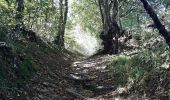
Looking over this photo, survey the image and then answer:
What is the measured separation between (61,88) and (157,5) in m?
22.1

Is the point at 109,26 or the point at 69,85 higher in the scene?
the point at 109,26

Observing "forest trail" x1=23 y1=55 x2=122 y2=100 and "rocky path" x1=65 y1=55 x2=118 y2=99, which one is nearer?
"forest trail" x1=23 y1=55 x2=122 y2=100

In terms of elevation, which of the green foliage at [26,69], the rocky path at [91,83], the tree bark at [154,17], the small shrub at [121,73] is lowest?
the rocky path at [91,83]

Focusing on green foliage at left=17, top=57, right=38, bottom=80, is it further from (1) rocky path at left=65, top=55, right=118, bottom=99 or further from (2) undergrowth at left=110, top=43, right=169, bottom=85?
(2) undergrowth at left=110, top=43, right=169, bottom=85

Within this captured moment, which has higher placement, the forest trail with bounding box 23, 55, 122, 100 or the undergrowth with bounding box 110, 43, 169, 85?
the undergrowth with bounding box 110, 43, 169, 85

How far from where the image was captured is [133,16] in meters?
38.8

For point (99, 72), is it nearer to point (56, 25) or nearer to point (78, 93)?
point (78, 93)

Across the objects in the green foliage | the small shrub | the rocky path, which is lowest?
the rocky path

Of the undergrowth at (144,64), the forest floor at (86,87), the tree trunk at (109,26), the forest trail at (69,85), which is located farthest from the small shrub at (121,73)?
the tree trunk at (109,26)

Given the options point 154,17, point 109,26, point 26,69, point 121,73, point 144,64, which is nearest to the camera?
point 154,17

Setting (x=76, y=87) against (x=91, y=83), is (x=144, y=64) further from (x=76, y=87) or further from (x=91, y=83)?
(x=76, y=87)

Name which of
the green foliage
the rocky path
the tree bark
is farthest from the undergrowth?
the green foliage

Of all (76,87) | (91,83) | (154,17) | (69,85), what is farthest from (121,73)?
(154,17)

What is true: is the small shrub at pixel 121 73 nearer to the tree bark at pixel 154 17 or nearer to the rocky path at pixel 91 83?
the rocky path at pixel 91 83
